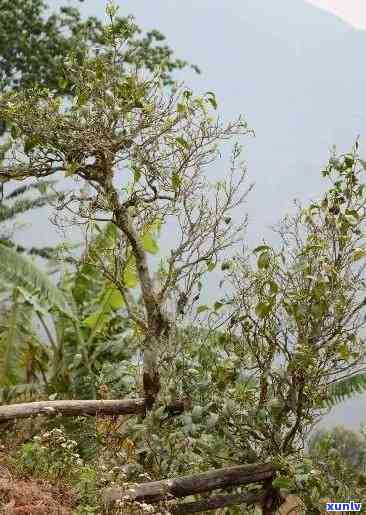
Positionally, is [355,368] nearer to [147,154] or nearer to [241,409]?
[241,409]

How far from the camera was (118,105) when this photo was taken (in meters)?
5.18

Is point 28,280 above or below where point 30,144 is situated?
above

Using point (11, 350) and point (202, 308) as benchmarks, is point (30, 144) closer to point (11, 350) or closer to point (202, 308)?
point (202, 308)

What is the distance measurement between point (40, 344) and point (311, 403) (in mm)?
5554

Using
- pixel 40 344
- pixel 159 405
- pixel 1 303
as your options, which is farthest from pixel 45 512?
pixel 1 303

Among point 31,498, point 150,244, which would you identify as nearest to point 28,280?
point 150,244

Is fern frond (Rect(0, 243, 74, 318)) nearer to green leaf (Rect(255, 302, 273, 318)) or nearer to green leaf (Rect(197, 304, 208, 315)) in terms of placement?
green leaf (Rect(197, 304, 208, 315))

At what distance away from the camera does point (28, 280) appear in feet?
27.8

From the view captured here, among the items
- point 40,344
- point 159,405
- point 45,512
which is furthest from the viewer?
point 40,344

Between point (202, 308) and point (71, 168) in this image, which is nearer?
point (71, 168)

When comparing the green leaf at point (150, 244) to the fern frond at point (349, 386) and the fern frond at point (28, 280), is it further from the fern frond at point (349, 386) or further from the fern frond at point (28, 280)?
the fern frond at point (349, 386)

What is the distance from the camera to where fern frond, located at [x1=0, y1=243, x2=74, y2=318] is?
323 inches

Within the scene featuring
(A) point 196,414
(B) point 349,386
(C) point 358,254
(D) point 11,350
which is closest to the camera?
(C) point 358,254

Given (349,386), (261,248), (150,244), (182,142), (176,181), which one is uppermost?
(150,244)
